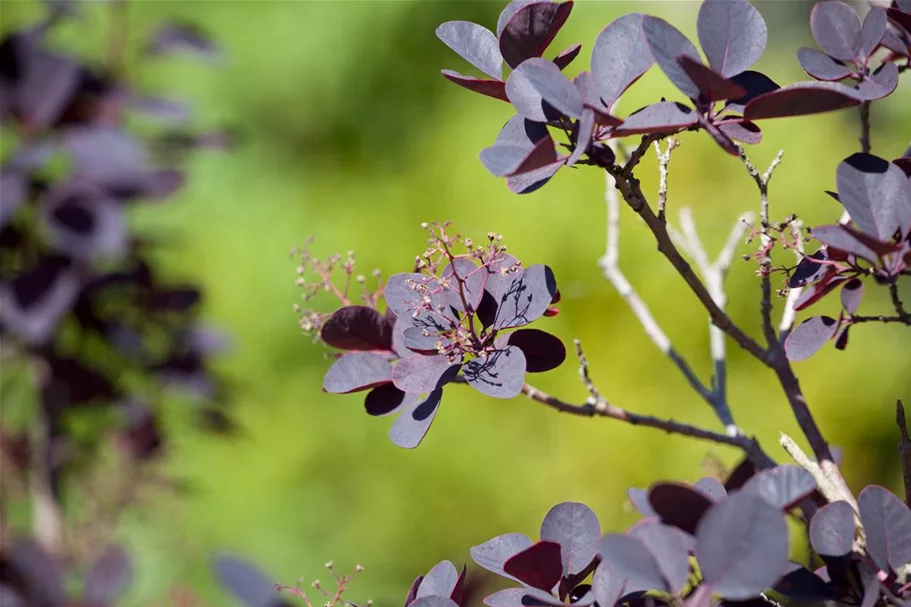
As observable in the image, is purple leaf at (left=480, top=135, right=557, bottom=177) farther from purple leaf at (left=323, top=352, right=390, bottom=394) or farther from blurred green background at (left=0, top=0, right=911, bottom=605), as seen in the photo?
blurred green background at (left=0, top=0, right=911, bottom=605)

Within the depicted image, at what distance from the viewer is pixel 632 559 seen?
33cm

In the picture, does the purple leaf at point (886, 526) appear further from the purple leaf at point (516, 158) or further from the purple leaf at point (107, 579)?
the purple leaf at point (107, 579)

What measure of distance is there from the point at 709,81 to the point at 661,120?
3cm

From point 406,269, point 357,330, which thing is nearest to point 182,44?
point 406,269

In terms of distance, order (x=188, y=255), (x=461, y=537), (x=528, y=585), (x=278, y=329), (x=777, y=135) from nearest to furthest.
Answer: (x=528, y=585) → (x=461, y=537) → (x=777, y=135) → (x=278, y=329) → (x=188, y=255)

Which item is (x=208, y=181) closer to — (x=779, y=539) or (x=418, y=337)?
(x=418, y=337)

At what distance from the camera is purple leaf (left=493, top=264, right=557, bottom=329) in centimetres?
45

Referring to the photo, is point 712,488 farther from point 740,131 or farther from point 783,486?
point 740,131

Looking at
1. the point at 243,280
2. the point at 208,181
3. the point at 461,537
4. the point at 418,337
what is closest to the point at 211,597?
the point at 461,537

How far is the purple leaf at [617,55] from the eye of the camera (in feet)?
1.42

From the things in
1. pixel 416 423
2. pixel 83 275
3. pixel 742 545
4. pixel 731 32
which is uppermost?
pixel 83 275

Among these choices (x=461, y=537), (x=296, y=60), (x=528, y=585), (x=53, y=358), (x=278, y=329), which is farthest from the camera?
(x=296, y=60)

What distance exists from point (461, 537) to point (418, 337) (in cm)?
130

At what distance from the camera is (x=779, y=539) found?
0.31 meters
